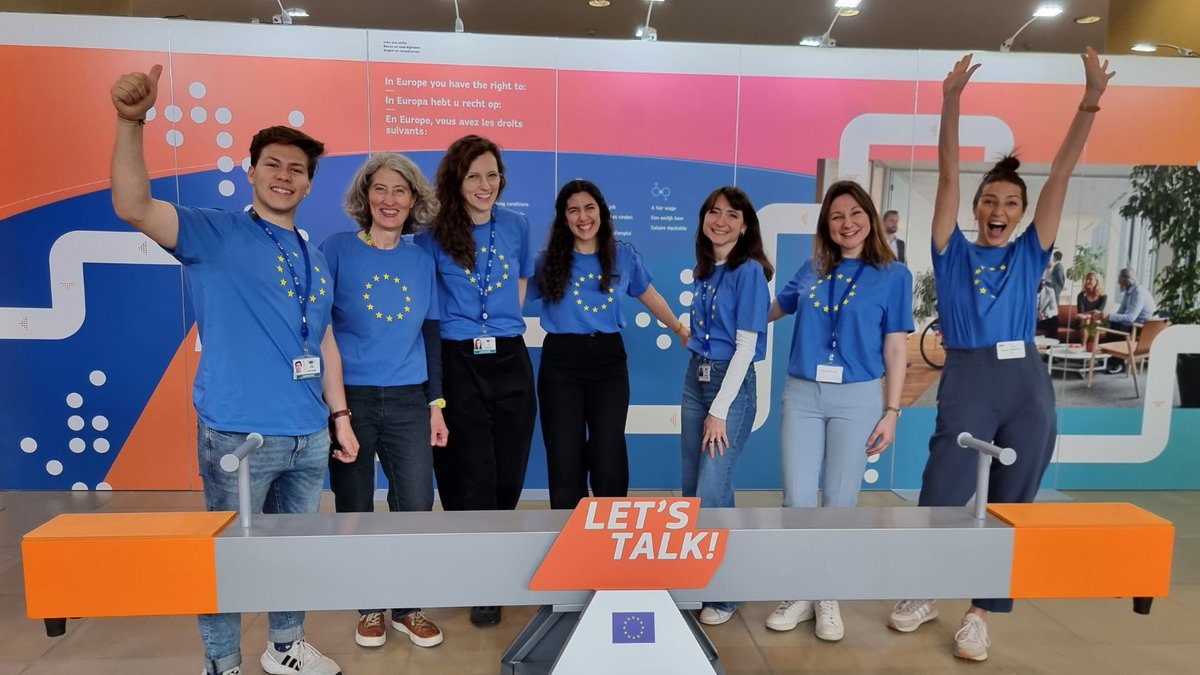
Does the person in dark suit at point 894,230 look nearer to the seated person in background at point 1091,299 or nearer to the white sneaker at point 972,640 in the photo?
the seated person in background at point 1091,299

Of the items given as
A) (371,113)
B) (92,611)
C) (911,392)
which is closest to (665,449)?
(911,392)

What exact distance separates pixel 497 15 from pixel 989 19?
4.73 meters

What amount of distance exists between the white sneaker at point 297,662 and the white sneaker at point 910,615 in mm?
2010

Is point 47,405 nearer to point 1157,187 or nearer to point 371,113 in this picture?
point 371,113

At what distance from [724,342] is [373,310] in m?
1.24

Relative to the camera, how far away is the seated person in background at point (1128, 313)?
13.9ft

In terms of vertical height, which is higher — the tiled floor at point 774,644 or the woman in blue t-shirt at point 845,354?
the woman in blue t-shirt at point 845,354

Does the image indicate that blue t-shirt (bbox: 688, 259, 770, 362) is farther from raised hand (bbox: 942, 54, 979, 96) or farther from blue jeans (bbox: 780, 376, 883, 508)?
raised hand (bbox: 942, 54, 979, 96)

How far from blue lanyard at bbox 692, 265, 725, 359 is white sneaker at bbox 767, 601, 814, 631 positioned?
39.5 inches

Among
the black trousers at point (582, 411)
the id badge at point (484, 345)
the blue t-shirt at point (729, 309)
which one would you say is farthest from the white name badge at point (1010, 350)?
the id badge at point (484, 345)

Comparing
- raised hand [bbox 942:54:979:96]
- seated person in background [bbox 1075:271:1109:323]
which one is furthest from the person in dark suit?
raised hand [bbox 942:54:979:96]

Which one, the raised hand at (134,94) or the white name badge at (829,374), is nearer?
the raised hand at (134,94)

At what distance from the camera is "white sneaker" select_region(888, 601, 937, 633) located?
2.66 metres

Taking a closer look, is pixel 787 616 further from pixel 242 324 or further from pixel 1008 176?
pixel 242 324
